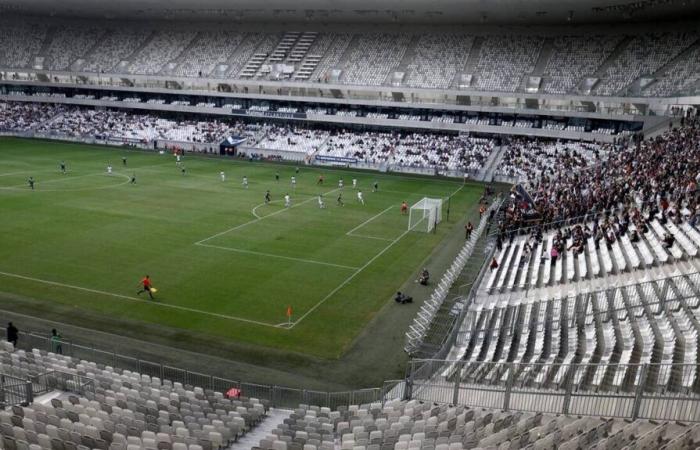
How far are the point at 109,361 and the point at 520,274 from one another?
57.6 feet

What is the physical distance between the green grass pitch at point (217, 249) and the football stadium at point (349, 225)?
203 mm

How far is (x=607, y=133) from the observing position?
215 feet

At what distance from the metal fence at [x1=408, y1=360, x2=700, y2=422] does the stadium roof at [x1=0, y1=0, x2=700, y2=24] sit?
52.8 meters

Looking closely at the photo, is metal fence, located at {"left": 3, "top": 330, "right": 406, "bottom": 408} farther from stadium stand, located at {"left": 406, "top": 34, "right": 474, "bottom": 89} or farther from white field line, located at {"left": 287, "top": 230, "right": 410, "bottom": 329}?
stadium stand, located at {"left": 406, "top": 34, "right": 474, "bottom": 89}

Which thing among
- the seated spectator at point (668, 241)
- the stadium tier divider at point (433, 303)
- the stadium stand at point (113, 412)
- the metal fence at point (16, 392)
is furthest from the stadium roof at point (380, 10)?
the metal fence at point (16, 392)

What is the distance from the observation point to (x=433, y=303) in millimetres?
25422

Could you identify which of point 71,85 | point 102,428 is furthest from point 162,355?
point 71,85

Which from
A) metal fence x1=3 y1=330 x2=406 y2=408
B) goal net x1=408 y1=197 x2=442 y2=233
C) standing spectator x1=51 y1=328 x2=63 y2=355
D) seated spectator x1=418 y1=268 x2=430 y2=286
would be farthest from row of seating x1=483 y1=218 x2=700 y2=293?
standing spectator x1=51 y1=328 x2=63 y2=355

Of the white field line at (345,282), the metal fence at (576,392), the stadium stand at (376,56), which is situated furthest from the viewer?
the stadium stand at (376,56)

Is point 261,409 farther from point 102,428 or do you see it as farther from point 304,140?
point 304,140

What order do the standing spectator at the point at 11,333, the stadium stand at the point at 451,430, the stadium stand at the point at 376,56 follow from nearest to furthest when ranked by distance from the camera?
the stadium stand at the point at 451,430 < the standing spectator at the point at 11,333 < the stadium stand at the point at 376,56

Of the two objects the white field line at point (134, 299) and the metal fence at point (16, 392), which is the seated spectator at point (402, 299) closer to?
the white field line at point (134, 299)

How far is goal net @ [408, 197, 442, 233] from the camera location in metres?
41.0

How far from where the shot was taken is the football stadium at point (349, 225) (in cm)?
1398
